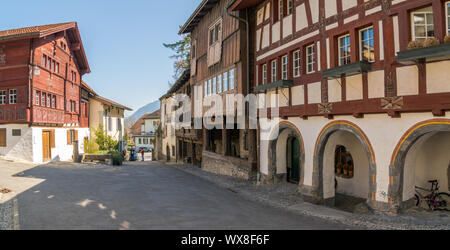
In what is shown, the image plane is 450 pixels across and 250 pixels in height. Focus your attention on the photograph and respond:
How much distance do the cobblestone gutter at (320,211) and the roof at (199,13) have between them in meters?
11.2

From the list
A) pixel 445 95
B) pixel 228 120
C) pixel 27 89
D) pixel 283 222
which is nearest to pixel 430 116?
pixel 445 95

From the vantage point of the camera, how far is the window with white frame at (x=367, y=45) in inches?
351

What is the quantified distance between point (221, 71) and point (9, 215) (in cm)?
1214

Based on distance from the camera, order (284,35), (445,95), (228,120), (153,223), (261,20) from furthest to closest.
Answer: (228,120) < (261,20) < (284,35) < (153,223) < (445,95)

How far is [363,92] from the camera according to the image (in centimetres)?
892

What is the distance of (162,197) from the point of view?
11.6m

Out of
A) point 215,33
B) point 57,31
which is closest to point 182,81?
point 215,33

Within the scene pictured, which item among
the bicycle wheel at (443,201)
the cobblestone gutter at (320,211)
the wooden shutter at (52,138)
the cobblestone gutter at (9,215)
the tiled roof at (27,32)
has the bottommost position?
the cobblestone gutter at (320,211)

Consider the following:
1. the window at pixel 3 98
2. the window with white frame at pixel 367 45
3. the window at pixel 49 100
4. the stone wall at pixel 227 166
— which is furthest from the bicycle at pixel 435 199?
the window at pixel 3 98

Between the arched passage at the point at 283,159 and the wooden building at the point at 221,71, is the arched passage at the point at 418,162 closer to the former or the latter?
the arched passage at the point at 283,159

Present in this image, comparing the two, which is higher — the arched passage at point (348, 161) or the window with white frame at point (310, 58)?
the window with white frame at point (310, 58)
